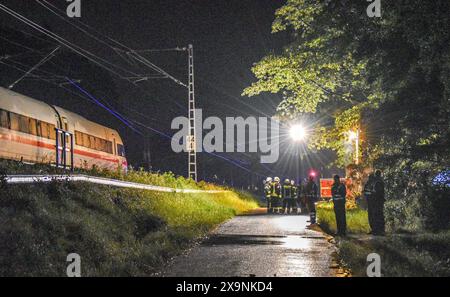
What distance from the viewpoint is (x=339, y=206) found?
1402 centimetres

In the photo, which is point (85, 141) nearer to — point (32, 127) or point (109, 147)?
point (109, 147)

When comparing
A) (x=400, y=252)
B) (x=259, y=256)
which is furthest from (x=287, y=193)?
(x=259, y=256)

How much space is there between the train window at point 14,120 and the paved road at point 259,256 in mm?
10104

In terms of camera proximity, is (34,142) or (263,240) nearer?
(263,240)

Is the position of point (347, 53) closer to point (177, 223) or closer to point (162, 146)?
point (177, 223)

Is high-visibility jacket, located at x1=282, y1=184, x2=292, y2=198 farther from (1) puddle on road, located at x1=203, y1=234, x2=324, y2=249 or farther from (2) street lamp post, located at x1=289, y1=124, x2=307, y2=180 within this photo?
(1) puddle on road, located at x1=203, y1=234, x2=324, y2=249

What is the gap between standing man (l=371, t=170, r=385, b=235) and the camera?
13.9m

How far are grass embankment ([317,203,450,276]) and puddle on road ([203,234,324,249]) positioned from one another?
917 mm

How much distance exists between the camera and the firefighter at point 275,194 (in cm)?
2547

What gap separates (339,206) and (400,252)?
3.33 metres

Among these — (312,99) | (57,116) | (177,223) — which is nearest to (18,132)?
(57,116)
